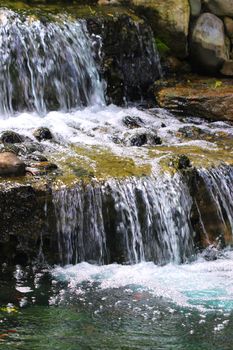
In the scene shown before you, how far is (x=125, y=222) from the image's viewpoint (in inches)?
312

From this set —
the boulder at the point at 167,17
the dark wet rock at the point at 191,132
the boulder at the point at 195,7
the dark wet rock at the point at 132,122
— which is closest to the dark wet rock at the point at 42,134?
the dark wet rock at the point at 132,122

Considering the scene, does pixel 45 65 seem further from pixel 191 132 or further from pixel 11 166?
pixel 11 166

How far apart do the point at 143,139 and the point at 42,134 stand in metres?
1.61

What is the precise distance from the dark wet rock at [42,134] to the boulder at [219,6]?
6.17 meters

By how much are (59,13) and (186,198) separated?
558 centimetres

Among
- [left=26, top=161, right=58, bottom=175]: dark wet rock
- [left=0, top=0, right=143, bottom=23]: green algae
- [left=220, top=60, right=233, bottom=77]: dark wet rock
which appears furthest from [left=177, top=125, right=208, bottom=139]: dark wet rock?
[left=26, top=161, right=58, bottom=175]: dark wet rock

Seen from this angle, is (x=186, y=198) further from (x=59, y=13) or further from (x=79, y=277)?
(x=59, y=13)

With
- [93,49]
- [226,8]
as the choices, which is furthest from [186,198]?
[226,8]

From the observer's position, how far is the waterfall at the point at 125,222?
302 inches

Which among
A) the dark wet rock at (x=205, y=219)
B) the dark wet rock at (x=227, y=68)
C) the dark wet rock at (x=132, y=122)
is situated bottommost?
the dark wet rock at (x=205, y=219)

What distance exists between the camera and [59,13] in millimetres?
12305

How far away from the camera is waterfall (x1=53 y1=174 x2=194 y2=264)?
25.2ft

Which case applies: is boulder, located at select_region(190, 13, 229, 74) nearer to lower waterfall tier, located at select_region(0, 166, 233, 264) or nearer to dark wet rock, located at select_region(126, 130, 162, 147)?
dark wet rock, located at select_region(126, 130, 162, 147)

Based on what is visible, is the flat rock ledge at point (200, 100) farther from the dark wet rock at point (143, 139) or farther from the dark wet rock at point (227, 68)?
the dark wet rock at point (143, 139)
